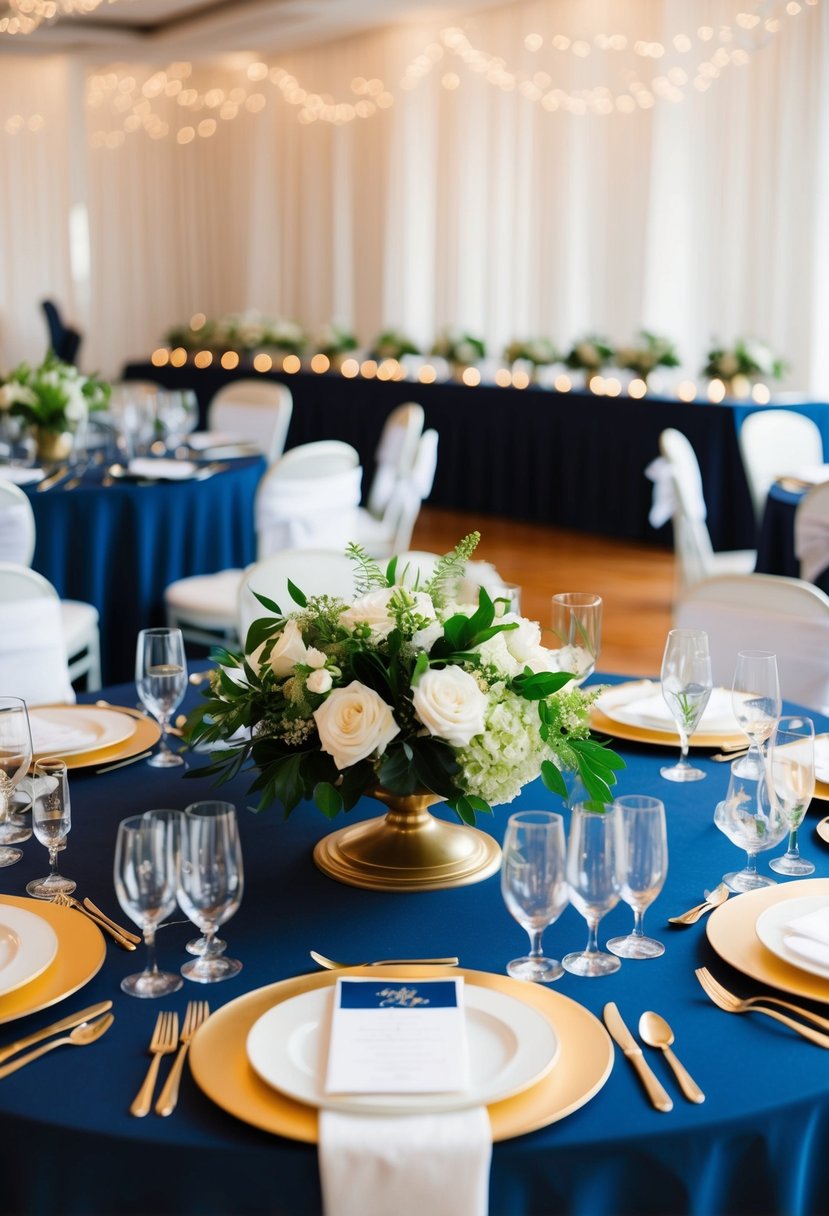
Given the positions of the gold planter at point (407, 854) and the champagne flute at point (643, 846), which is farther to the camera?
the gold planter at point (407, 854)

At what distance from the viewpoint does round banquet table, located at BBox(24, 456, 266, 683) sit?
4.75 meters

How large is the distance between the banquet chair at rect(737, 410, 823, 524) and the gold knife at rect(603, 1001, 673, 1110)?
4.95 metres

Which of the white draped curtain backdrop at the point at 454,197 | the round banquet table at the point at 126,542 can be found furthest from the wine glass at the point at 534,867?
the white draped curtain backdrop at the point at 454,197

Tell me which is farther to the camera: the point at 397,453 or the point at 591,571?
the point at 591,571

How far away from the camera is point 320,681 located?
1666mm

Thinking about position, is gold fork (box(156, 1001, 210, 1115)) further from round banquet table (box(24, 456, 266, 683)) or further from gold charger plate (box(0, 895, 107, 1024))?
round banquet table (box(24, 456, 266, 683))

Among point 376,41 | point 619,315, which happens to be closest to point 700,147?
point 619,315

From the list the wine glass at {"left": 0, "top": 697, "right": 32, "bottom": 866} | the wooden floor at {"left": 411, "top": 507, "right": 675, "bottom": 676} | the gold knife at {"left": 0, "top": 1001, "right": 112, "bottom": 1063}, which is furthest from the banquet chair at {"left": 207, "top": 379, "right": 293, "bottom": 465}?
the gold knife at {"left": 0, "top": 1001, "right": 112, "bottom": 1063}

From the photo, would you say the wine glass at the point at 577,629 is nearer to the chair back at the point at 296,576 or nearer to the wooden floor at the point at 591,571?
the chair back at the point at 296,576

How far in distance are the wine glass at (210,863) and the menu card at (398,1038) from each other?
0.16m

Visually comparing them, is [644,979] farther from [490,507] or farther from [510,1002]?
[490,507]

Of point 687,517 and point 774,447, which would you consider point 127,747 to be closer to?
point 687,517

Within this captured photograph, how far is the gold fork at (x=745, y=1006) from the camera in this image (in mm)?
1426

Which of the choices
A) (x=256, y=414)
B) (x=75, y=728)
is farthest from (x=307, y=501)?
(x=75, y=728)
